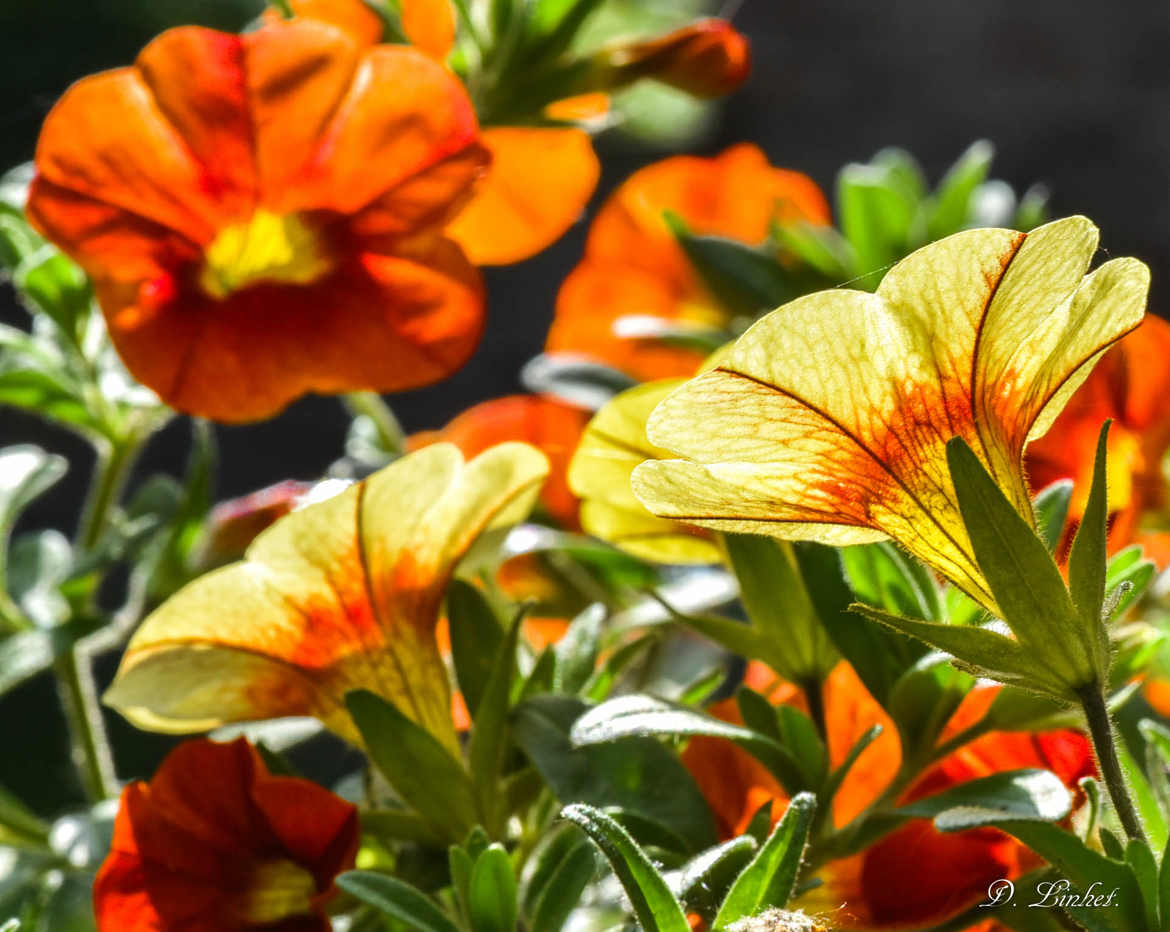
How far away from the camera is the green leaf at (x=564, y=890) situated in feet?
0.92

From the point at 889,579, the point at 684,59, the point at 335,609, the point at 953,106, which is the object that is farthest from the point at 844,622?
the point at 953,106

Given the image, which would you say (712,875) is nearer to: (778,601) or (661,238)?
(778,601)

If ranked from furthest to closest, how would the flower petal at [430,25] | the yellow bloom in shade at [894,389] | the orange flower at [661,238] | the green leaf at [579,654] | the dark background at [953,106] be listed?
the dark background at [953,106] → the orange flower at [661,238] → the flower petal at [430,25] → the green leaf at [579,654] → the yellow bloom in shade at [894,389]

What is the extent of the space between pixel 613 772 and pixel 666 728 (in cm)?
4

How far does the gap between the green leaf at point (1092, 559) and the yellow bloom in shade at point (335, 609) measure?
122mm

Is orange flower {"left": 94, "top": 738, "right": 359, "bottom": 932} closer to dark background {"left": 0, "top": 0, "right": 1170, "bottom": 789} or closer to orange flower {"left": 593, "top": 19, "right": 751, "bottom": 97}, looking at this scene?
orange flower {"left": 593, "top": 19, "right": 751, "bottom": 97}

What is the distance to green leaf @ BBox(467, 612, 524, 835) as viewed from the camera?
0.31m

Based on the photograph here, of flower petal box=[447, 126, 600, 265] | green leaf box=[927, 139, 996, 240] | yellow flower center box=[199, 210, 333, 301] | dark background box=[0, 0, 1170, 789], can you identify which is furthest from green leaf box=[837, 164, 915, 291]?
dark background box=[0, 0, 1170, 789]

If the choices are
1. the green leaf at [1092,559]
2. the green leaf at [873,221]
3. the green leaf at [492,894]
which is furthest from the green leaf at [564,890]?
the green leaf at [873,221]

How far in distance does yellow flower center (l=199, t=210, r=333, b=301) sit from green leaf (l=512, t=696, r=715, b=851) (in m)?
0.15

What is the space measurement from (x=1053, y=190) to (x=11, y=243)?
2.47 meters

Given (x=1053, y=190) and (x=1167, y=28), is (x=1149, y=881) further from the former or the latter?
(x=1167, y=28)

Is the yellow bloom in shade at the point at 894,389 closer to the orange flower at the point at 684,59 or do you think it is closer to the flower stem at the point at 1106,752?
the flower stem at the point at 1106,752

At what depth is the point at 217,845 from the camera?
1.04 ft
